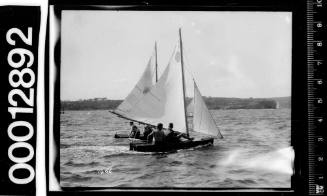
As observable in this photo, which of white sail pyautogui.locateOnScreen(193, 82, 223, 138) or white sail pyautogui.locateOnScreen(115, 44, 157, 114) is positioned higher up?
white sail pyautogui.locateOnScreen(115, 44, 157, 114)

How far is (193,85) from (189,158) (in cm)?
32

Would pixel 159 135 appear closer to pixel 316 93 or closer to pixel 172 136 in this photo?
pixel 172 136

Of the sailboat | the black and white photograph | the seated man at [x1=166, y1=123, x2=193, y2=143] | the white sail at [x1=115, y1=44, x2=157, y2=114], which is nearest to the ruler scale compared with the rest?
the black and white photograph

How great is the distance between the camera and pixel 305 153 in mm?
1909

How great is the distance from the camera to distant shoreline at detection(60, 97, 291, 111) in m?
1.91

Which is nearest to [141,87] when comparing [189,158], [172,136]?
[172,136]

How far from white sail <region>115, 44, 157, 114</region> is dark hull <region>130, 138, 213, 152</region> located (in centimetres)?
16

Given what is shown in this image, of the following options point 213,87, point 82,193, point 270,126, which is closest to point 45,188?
point 82,193

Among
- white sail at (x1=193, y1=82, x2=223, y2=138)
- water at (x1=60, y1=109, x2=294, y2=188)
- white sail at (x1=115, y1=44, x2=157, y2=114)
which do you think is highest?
white sail at (x1=115, y1=44, x2=157, y2=114)

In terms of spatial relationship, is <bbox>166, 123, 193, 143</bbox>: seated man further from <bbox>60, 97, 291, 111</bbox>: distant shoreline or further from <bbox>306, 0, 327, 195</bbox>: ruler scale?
<bbox>306, 0, 327, 195</bbox>: ruler scale

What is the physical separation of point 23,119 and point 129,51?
21.5 inches

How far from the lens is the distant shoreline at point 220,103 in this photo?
1.91m

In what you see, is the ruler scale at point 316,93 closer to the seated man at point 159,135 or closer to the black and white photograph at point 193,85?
the black and white photograph at point 193,85

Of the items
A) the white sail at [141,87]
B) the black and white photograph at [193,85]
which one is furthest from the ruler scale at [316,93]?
the white sail at [141,87]
